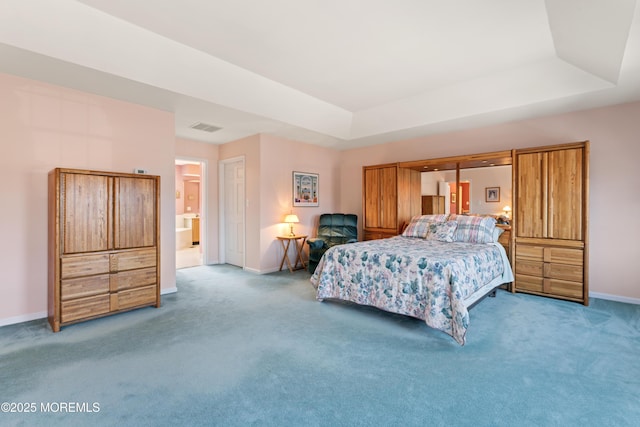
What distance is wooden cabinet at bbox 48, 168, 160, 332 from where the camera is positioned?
10.2 feet

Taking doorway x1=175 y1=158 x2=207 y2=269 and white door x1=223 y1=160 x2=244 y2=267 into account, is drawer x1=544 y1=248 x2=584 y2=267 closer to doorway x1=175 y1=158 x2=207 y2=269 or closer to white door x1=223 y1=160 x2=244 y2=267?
white door x1=223 y1=160 x2=244 y2=267

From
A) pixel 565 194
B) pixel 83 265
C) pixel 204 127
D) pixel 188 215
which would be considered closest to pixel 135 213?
pixel 83 265

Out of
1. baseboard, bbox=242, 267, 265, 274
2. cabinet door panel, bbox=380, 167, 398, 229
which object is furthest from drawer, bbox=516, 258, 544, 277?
baseboard, bbox=242, 267, 265, 274

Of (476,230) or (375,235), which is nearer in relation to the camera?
(476,230)

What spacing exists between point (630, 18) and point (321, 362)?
352 cm

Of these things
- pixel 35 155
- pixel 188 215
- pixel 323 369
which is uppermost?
pixel 35 155

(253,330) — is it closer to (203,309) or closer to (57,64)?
(203,309)

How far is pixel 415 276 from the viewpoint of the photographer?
3172 millimetres

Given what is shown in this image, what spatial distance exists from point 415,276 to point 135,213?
10.8 ft

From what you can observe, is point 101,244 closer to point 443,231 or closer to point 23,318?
point 23,318

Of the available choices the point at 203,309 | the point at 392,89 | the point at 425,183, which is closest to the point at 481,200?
the point at 425,183

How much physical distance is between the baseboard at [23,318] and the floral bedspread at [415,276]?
10.3 ft

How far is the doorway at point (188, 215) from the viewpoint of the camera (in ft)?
25.1

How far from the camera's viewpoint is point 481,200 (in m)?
5.04
